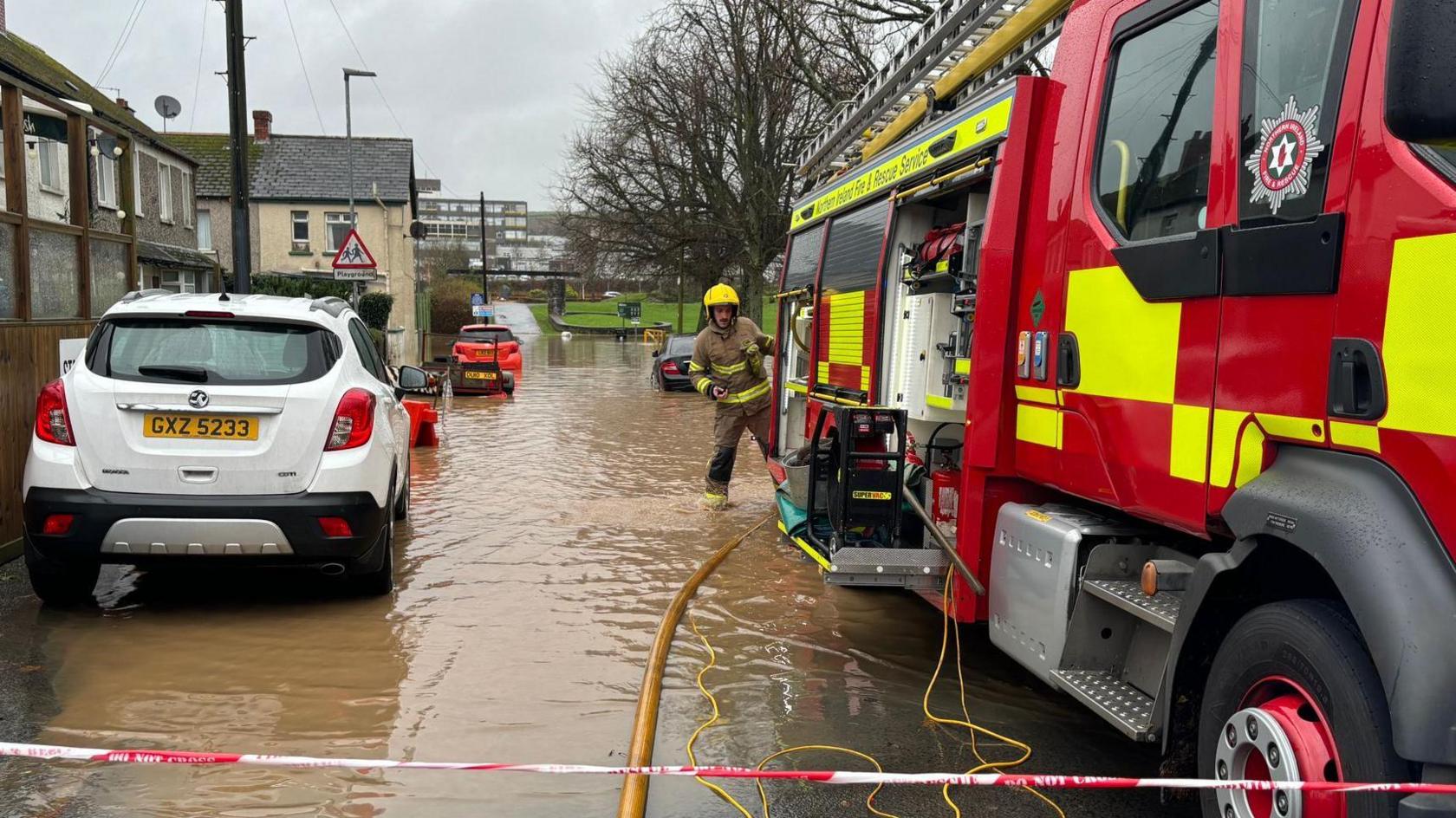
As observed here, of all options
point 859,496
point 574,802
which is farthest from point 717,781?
point 859,496

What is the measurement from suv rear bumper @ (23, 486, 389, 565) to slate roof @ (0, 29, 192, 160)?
14.5m

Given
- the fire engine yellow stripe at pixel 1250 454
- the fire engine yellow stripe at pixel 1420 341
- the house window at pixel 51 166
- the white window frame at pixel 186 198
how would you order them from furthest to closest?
1. the white window frame at pixel 186 198
2. the house window at pixel 51 166
3. the fire engine yellow stripe at pixel 1250 454
4. the fire engine yellow stripe at pixel 1420 341

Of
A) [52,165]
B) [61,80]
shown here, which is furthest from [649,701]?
[61,80]

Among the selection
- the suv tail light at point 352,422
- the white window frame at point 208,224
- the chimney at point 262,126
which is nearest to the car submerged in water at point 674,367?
the suv tail light at point 352,422

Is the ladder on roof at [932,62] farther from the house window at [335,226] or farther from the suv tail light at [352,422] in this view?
the house window at [335,226]

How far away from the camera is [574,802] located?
3.91 metres

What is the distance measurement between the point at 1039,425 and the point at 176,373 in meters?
4.24

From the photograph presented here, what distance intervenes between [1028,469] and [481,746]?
236cm

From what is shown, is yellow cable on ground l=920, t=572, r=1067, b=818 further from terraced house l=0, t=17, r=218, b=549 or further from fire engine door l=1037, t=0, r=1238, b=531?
terraced house l=0, t=17, r=218, b=549

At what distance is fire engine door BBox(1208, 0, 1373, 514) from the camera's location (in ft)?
8.85

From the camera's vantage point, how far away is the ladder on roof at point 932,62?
5.04 meters

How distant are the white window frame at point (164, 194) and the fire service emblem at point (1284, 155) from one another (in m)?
33.7

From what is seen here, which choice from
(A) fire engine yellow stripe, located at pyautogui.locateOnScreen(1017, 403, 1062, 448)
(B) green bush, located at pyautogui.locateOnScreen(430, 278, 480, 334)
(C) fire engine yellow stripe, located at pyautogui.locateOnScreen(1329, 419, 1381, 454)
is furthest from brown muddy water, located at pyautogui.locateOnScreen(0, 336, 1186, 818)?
(B) green bush, located at pyautogui.locateOnScreen(430, 278, 480, 334)

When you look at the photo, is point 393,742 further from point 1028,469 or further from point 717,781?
point 1028,469
